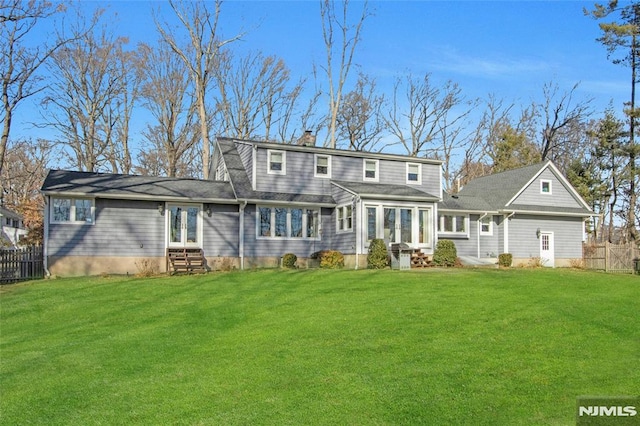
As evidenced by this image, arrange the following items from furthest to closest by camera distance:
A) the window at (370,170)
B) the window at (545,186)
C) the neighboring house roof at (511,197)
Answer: the window at (545,186)
the neighboring house roof at (511,197)
the window at (370,170)

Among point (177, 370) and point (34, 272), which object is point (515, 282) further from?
point (34, 272)

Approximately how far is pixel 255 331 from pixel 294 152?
16.1 m

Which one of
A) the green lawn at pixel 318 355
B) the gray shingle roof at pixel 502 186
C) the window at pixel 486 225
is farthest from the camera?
the gray shingle roof at pixel 502 186

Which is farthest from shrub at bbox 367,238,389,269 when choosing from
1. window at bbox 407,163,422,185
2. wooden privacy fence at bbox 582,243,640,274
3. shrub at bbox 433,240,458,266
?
wooden privacy fence at bbox 582,243,640,274

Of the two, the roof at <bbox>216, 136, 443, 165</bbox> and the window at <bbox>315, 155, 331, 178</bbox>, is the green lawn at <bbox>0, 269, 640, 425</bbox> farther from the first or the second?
the window at <bbox>315, 155, 331, 178</bbox>

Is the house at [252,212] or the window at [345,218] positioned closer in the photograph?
the house at [252,212]

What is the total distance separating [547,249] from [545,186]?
11.2 feet

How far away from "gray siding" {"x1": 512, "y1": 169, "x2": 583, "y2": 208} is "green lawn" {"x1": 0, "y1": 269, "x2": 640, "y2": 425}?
1512 centimetres

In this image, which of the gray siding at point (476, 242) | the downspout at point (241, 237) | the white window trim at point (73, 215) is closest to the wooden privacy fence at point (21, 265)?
the white window trim at point (73, 215)

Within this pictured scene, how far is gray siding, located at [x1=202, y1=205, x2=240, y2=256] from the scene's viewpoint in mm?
22797

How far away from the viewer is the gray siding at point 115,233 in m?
20.5

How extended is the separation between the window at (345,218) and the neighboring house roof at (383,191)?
900 millimetres

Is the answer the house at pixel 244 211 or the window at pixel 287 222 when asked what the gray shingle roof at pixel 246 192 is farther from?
the window at pixel 287 222

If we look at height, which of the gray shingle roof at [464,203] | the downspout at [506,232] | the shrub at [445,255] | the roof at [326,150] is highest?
the roof at [326,150]
